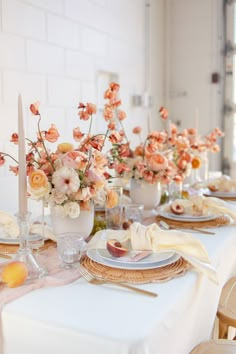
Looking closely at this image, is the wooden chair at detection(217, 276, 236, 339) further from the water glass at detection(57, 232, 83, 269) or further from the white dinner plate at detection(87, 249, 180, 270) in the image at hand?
the water glass at detection(57, 232, 83, 269)

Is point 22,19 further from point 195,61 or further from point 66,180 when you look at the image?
point 195,61

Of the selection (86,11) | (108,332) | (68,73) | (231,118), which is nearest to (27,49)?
(68,73)

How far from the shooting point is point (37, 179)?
1.13 m

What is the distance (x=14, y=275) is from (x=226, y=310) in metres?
0.69

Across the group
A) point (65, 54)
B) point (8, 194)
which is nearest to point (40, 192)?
point (8, 194)

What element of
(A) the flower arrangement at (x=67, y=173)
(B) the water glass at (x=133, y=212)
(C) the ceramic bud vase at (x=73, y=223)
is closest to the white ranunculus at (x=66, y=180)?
(A) the flower arrangement at (x=67, y=173)

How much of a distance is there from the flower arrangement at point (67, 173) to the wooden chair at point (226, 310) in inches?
18.9

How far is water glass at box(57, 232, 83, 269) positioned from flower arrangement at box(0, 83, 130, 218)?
0.13 meters

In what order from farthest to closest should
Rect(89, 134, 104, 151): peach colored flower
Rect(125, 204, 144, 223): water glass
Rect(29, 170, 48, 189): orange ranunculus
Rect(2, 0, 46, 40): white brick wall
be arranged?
Rect(2, 0, 46, 40): white brick wall, Rect(125, 204, 144, 223): water glass, Rect(89, 134, 104, 151): peach colored flower, Rect(29, 170, 48, 189): orange ranunculus

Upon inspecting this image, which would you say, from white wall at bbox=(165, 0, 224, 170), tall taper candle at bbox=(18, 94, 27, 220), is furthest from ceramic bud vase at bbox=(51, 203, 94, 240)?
white wall at bbox=(165, 0, 224, 170)

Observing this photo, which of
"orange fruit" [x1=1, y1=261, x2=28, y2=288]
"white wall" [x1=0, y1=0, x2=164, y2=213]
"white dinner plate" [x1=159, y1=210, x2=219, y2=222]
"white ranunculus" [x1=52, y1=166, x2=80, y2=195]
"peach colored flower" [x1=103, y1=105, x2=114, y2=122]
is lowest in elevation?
"orange fruit" [x1=1, y1=261, x2=28, y2=288]

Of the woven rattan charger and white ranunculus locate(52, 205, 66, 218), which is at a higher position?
white ranunculus locate(52, 205, 66, 218)

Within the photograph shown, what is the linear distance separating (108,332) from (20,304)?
22 cm

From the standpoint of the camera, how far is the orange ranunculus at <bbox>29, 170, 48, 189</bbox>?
1.13m
